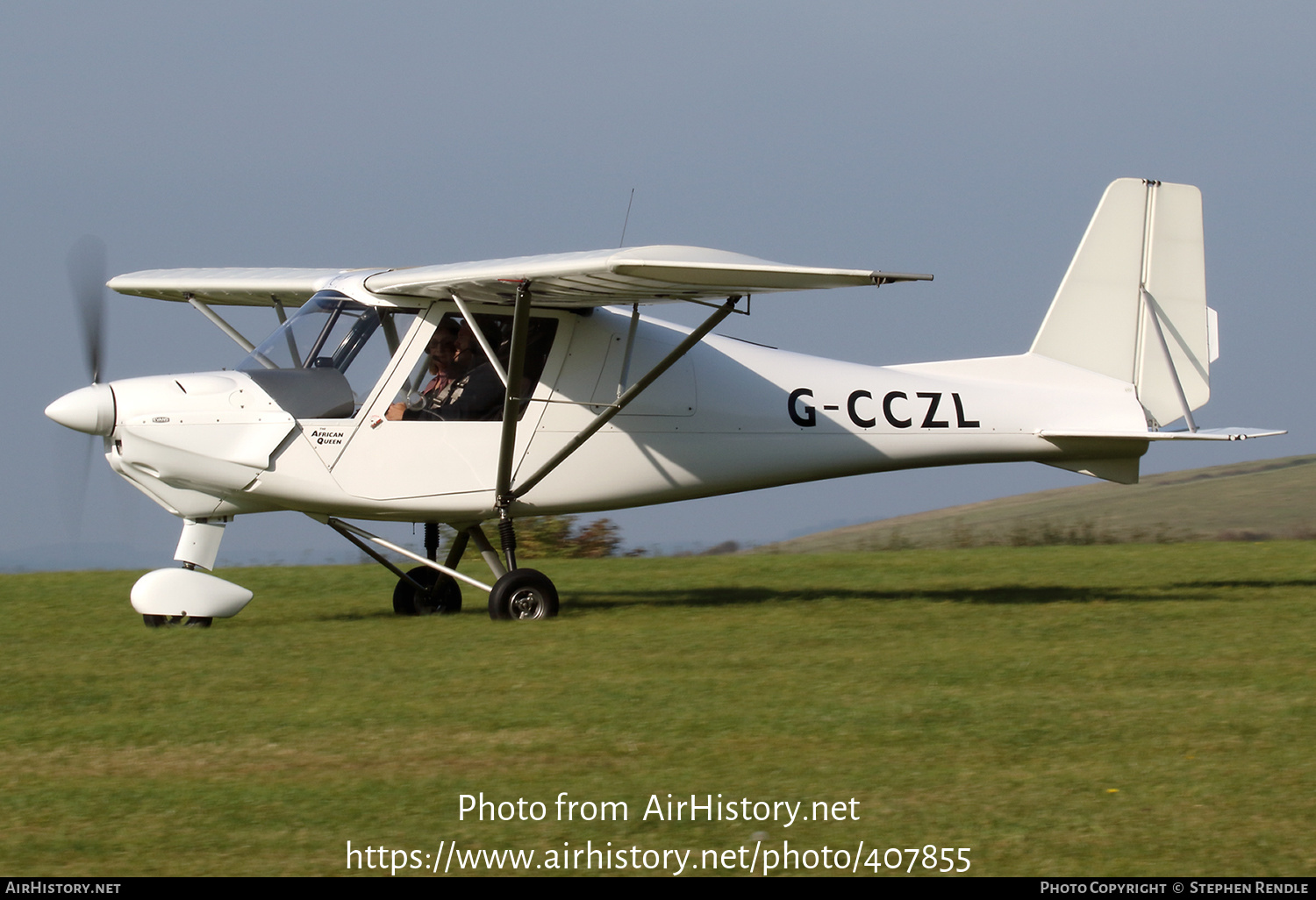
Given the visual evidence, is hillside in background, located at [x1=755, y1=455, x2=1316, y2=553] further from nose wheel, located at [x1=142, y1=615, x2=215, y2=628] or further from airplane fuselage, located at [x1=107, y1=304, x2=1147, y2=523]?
nose wheel, located at [x1=142, y1=615, x2=215, y2=628]

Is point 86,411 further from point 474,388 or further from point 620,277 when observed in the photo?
point 620,277

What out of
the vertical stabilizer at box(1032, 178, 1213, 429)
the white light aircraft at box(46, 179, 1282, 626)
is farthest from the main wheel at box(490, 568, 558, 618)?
the vertical stabilizer at box(1032, 178, 1213, 429)

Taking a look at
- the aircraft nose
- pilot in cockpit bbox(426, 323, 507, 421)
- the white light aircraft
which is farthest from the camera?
pilot in cockpit bbox(426, 323, 507, 421)

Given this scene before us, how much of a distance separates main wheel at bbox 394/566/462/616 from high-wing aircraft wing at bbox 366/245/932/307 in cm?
248

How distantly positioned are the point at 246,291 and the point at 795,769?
8599mm

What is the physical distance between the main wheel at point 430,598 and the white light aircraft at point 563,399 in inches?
0.8

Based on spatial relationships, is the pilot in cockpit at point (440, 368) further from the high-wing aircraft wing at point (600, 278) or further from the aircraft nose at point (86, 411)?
the aircraft nose at point (86, 411)

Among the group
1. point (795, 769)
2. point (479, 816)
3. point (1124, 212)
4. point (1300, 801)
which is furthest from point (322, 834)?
point (1124, 212)

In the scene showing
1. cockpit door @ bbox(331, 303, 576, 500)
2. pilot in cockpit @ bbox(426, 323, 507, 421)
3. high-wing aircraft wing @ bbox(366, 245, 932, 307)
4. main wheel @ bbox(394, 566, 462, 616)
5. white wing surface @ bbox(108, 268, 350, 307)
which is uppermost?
white wing surface @ bbox(108, 268, 350, 307)

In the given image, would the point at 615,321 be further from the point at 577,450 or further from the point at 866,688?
the point at 866,688

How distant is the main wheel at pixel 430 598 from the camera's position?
11539mm

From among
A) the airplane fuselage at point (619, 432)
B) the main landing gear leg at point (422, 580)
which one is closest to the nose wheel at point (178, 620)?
the airplane fuselage at point (619, 432)

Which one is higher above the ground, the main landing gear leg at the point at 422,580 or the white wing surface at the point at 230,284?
the white wing surface at the point at 230,284

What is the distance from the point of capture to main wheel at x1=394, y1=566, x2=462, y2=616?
37.9 ft
